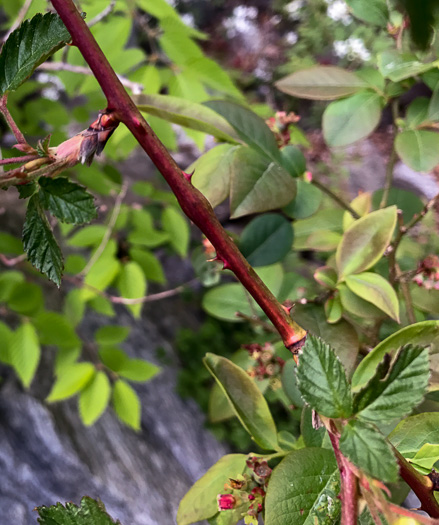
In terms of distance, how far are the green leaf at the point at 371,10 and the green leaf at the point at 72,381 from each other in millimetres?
963

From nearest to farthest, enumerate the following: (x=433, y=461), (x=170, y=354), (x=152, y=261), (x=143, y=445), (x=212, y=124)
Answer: (x=433, y=461) < (x=212, y=124) < (x=152, y=261) < (x=143, y=445) < (x=170, y=354)

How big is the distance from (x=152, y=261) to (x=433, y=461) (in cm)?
107

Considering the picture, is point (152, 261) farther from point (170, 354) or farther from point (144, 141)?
point (144, 141)

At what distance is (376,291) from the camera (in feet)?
1.67

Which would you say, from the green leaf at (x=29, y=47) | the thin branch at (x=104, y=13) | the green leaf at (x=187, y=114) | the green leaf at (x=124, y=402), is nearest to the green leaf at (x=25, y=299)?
the green leaf at (x=124, y=402)

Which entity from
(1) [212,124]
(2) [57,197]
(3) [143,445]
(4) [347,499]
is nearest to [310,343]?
(4) [347,499]

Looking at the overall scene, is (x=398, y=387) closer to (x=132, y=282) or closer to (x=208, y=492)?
(x=208, y=492)

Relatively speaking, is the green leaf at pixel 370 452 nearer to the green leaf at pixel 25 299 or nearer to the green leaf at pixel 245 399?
the green leaf at pixel 245 399

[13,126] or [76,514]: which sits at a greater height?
[13,126]

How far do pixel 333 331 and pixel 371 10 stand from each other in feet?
1.63

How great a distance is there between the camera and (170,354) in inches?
76.5

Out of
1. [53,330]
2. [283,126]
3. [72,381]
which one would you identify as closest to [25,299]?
[53,330]

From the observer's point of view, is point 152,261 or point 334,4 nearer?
point 152,261

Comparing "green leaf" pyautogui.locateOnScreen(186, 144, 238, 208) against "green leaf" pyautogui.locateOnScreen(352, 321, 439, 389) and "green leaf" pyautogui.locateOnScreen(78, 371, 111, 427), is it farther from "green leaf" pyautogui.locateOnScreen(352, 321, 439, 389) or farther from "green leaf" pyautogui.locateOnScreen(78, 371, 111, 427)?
"green leaf" pyautogui.locateOnScreen(78, 371, 111, 427)
